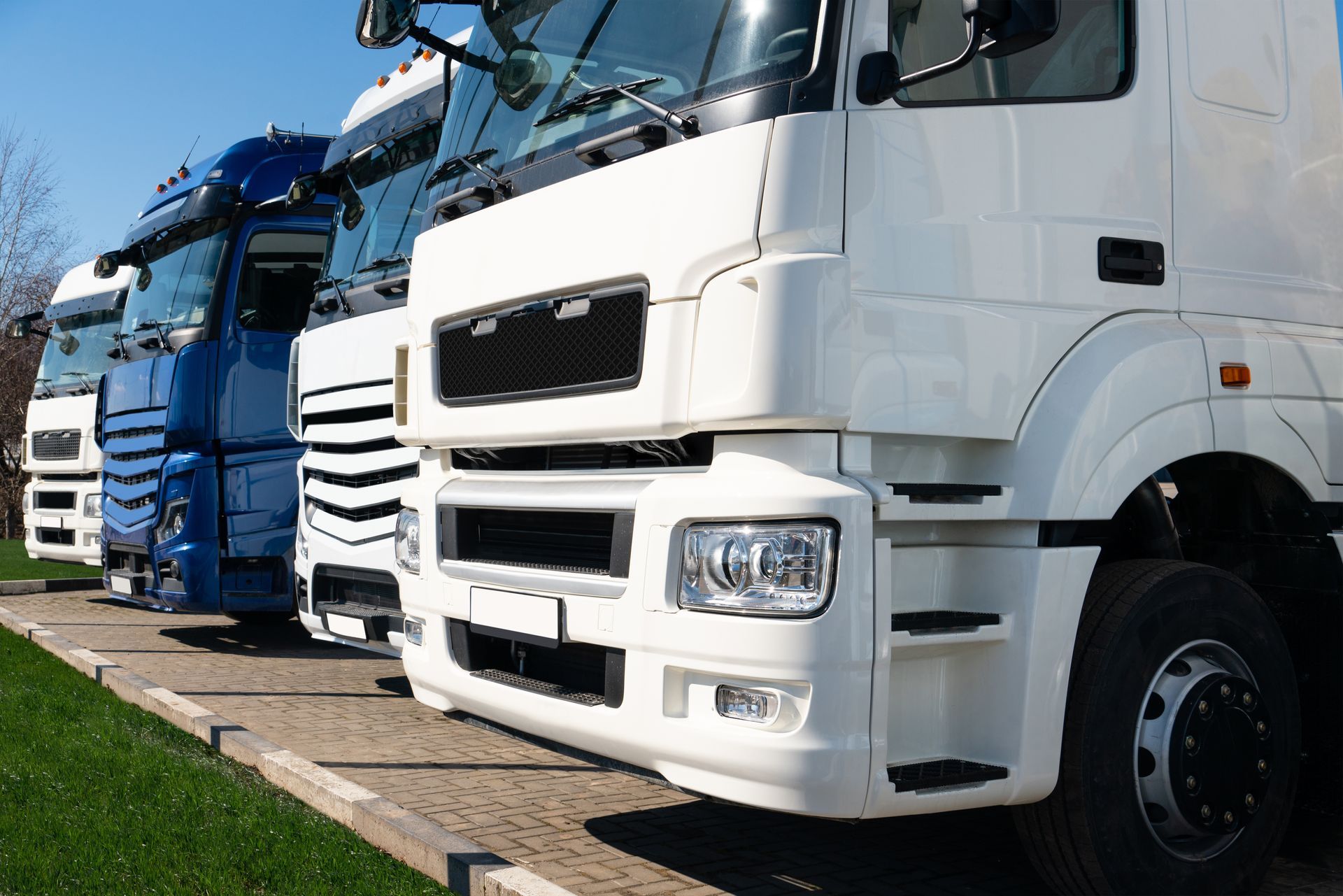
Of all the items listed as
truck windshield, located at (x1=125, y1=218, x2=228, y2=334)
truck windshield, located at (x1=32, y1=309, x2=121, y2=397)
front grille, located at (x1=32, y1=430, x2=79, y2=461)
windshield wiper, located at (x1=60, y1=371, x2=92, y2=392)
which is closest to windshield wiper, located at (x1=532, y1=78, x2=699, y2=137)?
truck windshield, located at (x1=125, y1=218, x2=228, y2=334)

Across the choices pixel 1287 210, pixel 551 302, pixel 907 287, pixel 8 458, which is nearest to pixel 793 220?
pixel 907 287

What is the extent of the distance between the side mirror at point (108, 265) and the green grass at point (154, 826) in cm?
540

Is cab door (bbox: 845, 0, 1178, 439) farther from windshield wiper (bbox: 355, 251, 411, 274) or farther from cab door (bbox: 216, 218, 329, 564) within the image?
cab door (bbox: 216, 218, 329, 564)

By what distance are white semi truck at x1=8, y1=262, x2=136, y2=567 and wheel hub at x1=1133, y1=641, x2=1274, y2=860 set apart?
1081 centimetres

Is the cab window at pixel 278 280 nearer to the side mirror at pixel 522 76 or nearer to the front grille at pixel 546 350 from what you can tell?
the side mirror at pixel 522 76

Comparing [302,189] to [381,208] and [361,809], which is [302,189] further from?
[361,809]

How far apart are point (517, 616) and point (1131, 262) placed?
2.13 m

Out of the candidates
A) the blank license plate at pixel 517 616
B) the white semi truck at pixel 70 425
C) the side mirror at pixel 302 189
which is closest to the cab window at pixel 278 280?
the side mirror at pixel 302 189

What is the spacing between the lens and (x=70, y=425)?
13.5 metres

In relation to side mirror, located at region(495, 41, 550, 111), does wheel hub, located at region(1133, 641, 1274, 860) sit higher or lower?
lower

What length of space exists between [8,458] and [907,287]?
38.4m

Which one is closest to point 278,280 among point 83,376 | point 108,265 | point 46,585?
point 108,265

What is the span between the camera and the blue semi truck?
9.47m

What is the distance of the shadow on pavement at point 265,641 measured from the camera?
10.2 metres
